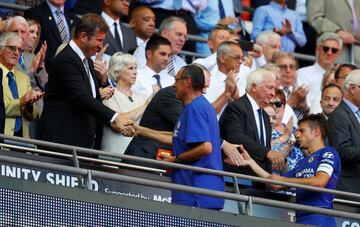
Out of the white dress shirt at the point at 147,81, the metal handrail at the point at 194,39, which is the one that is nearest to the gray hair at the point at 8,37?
the white dress shirt at the point at 147,81

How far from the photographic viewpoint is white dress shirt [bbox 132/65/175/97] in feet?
63.4

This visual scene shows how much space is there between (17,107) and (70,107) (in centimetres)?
58

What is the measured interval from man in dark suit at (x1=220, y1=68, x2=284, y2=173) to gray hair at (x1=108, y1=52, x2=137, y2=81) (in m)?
1.30

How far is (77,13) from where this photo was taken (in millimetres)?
21703

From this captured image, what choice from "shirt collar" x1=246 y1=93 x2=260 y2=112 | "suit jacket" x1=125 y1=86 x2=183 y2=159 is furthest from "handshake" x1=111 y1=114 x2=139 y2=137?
"shirt collar" x1=246 y1=93 x2=260 y2=112

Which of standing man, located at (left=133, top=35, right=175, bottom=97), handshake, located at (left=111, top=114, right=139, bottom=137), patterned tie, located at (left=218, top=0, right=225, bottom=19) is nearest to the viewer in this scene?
handshake, located at (left=111, top=114, right=139, bottom=137)

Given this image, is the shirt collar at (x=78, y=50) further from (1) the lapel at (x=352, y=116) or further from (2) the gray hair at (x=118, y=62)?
(1) the lapel at (x=352, y=116)

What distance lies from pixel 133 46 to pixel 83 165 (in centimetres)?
442

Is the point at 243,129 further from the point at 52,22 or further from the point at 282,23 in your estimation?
the point at 282,23

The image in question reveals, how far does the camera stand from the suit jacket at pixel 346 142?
60.2ft

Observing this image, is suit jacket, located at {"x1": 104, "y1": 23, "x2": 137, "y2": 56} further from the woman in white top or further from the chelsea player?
the chelsea player

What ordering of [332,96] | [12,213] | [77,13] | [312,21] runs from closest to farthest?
[12,213] < [332,96] < [77,13] < [312,21]

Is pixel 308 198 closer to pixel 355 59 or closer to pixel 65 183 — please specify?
pixel 65 183

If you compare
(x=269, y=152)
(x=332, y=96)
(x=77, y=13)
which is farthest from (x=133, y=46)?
(x=269, y=152)
